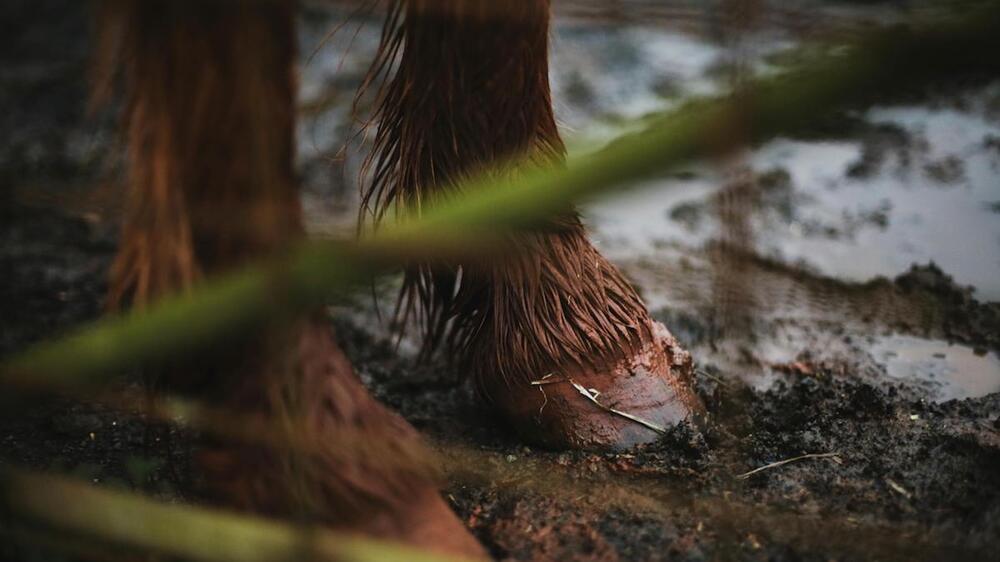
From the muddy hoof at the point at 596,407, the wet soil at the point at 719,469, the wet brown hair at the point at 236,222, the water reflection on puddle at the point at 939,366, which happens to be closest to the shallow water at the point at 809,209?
the water reflection on puddle at the point at 939,366

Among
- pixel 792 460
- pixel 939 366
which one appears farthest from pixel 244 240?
pixel 939 366

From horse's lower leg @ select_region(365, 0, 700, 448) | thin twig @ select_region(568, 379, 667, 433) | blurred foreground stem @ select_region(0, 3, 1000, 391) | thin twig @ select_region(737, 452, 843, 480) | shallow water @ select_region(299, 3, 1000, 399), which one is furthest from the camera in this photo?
shallow water @ select_region(299, 3, 1000, 399)

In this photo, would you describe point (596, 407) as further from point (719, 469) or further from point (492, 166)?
point (492, 166)

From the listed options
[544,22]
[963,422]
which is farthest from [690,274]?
[544,22]

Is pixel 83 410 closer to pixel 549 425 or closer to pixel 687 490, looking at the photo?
pixel 549 425

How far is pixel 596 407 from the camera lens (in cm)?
208

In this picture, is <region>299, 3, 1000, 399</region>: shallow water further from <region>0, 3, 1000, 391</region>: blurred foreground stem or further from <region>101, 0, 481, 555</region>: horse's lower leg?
<region>0, 3, 1000, 391</region>: blurred foreground stem

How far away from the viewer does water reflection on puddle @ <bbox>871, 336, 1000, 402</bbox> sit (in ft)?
7.93

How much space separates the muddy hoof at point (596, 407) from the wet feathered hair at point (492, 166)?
0.11ft

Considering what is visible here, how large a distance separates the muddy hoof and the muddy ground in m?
0.04

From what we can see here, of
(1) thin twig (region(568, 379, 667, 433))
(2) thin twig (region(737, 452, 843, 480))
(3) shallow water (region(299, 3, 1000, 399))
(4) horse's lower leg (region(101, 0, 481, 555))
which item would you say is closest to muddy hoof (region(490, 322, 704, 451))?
(1) thin twig (region(568, 379, 667, 433))

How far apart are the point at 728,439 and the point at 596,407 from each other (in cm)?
30

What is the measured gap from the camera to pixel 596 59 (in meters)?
5.13

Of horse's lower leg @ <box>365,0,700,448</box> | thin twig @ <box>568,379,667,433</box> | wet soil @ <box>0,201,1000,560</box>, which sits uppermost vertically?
horse's lower leg @ <box>365,0,700,448</box>
